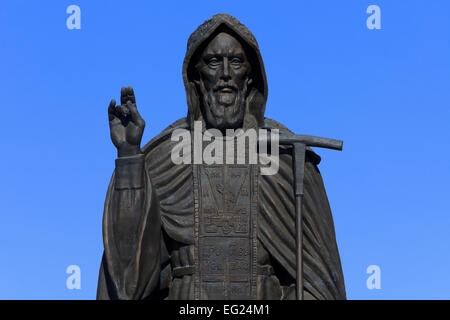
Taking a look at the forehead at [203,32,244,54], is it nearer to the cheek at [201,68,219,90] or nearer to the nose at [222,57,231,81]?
the nose at [222,57,231,81]

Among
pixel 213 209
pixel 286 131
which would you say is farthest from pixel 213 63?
pixel 213 209

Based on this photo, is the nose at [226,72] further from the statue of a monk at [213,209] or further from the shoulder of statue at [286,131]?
the shoulder of statue at [286,131]

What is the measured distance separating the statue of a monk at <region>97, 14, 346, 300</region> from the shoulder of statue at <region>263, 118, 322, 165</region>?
15 millimetres

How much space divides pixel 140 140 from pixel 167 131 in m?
1.16

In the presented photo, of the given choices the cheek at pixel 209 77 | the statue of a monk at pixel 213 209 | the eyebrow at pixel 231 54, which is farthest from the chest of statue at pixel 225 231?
the eyebrow at pixel 231 54

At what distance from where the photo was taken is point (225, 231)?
23.8 meters

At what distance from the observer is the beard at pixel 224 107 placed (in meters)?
24.1

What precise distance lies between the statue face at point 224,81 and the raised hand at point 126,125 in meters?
1.28

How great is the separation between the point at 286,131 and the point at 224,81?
49.4 inches

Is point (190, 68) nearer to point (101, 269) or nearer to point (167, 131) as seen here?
point (167, 131)

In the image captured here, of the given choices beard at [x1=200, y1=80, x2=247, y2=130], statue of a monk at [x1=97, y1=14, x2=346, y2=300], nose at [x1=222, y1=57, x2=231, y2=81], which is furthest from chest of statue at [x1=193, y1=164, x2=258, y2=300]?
nose at [x1=222, y1=57, x2=231, y2=81]
